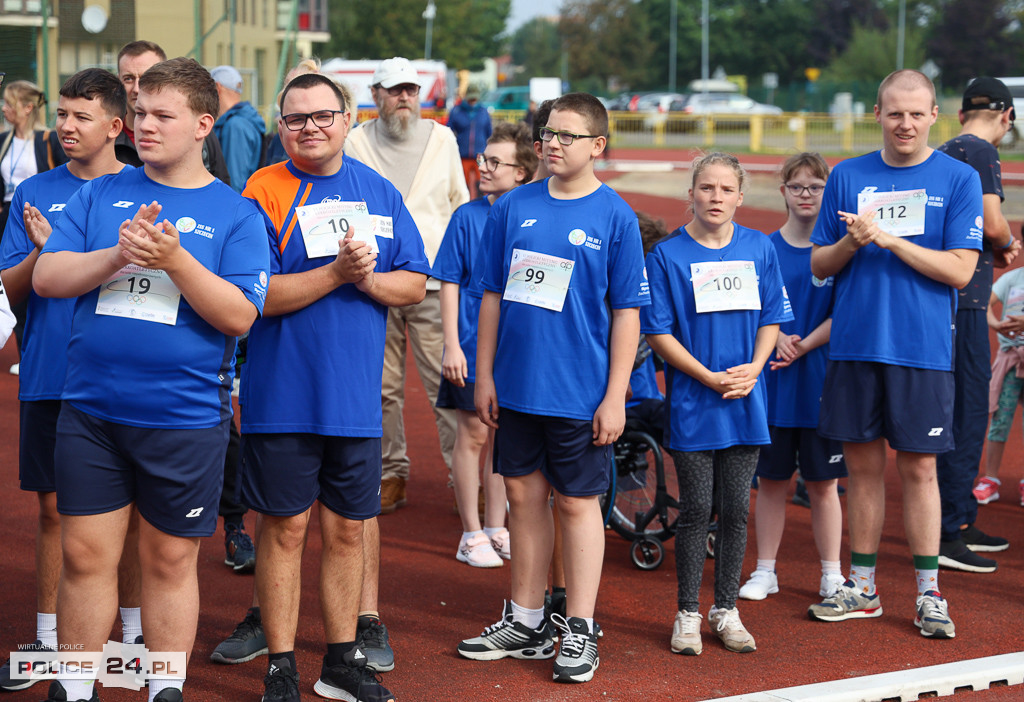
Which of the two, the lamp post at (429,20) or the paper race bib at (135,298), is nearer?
the paper race bib at (135,298)

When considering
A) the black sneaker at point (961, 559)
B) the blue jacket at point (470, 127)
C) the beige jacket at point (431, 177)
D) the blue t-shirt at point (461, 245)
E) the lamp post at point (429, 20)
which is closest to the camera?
the blue t-shirt at point (461, 245)

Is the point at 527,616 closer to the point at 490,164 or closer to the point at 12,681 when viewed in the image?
the point at 12,681

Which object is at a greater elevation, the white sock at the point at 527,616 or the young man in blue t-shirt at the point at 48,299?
the young man in blue t-shirt at the point at 48,299

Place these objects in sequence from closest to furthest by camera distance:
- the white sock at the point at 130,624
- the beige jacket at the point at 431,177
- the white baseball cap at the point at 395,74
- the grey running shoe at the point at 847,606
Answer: the white sock at the point at 130,624 < the grey running shoe at the point at 847,606 < the white baseball cap at the point at 395,74 < the beige jacket at the point at 431,177

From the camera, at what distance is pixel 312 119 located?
3.73 m

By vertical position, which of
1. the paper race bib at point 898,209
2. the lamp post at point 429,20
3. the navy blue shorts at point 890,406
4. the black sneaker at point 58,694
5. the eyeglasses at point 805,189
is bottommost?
Answer: the black sneaker at point 58,694

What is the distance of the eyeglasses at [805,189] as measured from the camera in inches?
203

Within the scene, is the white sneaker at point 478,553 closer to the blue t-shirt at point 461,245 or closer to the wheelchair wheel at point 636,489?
the wheelchair wheel at point 636,489

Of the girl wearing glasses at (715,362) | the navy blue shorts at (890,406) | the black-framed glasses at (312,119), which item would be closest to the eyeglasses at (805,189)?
Result: the girl wearing glasses at (715,362)

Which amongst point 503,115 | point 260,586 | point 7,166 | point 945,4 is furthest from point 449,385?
point 945,4

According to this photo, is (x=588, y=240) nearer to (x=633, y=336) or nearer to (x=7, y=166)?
(x=633, y=336)

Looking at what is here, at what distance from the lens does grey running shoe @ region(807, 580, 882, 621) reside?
482 cm

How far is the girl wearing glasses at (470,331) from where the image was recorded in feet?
17.5

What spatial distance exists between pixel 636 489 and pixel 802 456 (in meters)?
1.11
